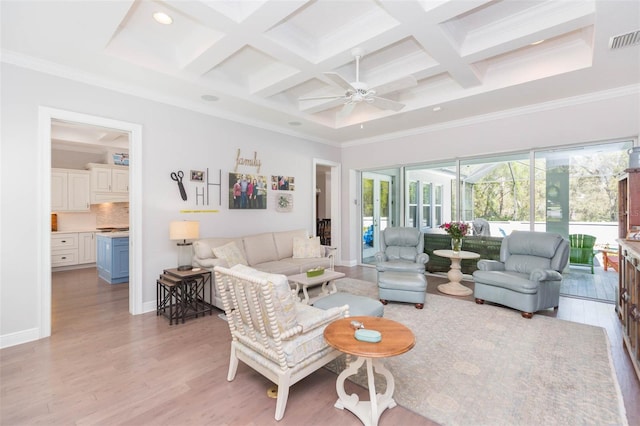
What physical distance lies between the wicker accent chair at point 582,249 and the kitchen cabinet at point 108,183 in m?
9.13

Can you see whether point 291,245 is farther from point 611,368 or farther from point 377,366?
point 611,368

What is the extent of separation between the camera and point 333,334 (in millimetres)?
2066

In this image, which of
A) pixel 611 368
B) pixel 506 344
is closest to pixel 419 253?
pixel 506 344

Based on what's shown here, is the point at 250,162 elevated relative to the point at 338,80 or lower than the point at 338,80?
lower

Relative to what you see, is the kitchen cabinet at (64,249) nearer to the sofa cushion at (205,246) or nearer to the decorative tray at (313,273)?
the sofa cushion at (205,246)

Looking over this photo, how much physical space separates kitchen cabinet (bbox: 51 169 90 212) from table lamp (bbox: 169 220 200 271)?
14.9 ft

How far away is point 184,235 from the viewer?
3.99 m

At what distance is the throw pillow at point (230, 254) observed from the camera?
416cm

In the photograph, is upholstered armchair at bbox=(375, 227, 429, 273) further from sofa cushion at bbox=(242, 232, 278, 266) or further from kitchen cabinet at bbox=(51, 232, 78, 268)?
kitchen cabinet at bbox=(51, 232, 78, 268)

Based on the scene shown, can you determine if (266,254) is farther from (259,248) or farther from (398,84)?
(398,84)

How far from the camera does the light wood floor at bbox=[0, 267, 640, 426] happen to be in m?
2.02

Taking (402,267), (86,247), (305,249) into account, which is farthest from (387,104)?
(86,247)

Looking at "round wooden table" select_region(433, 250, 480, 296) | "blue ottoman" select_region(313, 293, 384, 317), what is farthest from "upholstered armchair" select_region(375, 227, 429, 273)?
"blue ottoman" select_region(313, 293, 384, 317)

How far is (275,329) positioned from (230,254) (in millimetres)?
2549
